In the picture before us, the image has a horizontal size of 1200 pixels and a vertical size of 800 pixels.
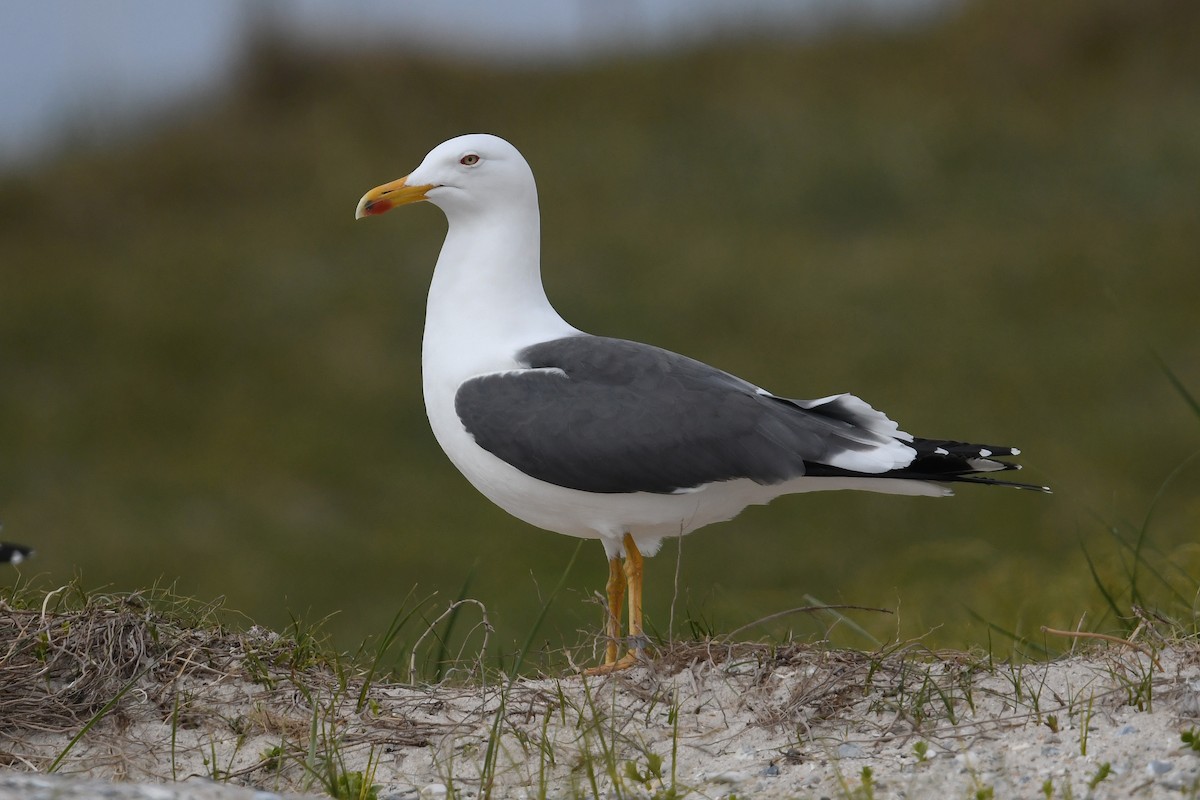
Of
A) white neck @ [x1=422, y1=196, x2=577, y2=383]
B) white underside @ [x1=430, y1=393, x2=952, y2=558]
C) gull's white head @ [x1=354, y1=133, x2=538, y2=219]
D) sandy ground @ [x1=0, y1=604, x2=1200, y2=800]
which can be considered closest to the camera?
sandy ground @ [x1=0, y1=604, x2=1200, y2=800]

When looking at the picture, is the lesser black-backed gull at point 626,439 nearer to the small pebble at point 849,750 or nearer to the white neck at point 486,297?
the white neck at point 486,297

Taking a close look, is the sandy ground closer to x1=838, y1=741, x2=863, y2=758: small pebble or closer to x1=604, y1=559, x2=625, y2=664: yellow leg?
x1=838, y1=741, x2=863, y2=758: small pebble

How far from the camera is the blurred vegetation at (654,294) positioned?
41.0 feet

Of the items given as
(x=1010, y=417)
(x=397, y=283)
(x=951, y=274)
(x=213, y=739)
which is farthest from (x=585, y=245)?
(x=213, y=739)

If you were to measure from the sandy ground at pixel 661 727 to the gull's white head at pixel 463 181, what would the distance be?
5.19ft

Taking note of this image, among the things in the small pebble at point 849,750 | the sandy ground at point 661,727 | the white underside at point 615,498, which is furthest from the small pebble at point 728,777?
the white underside at point 615,498

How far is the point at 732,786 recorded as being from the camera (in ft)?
13.1

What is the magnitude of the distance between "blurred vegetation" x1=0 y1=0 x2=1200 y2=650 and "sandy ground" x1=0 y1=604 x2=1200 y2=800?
13.1ft

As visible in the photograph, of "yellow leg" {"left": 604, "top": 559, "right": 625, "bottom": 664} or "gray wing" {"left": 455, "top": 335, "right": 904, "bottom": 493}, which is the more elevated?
"gray wing" {"left": 455, "top": 335, "right": 904, "bottom": 493}

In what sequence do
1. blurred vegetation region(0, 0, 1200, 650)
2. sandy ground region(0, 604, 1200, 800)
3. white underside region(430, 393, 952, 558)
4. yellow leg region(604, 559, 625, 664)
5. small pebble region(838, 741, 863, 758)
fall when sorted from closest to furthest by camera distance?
sandy ground region(0, 604, 1200, 800) → small pebble region(838, 741, 863, 758) → white underside region(430, 393, 952, 558) → yellow leg region(604, 559, 625, 664) → blurred vegetation region(0, 0, 1200, 650)

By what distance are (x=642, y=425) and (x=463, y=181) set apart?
1.16 m

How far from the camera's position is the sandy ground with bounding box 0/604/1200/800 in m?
3.94

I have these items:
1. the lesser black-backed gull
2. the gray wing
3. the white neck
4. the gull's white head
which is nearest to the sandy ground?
the lesser black-backed gull

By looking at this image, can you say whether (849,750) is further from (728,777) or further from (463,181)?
(463,181)
